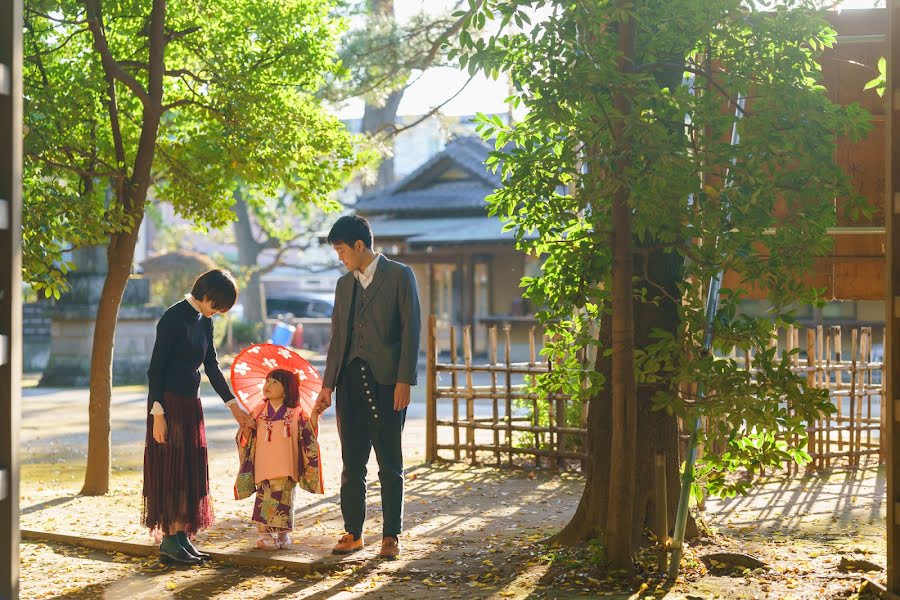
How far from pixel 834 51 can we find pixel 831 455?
433cm

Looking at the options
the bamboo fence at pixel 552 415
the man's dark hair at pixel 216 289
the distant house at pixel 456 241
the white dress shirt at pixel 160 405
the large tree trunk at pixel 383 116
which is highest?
the large tree trunk at pixel 383 116

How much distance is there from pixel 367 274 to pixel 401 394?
69 cm

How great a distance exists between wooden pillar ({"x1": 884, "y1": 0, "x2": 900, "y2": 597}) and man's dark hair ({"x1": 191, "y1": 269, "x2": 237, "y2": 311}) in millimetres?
3217

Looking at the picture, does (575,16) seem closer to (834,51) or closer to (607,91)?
(607,91)

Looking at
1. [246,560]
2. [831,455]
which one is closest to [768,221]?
[246,560]

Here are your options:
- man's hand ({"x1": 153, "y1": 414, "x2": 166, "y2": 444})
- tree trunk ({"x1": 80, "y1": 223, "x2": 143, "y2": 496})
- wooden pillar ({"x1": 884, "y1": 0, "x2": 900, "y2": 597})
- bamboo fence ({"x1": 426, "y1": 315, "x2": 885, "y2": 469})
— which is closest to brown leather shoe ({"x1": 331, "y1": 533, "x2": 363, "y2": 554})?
man's hand ({"x1": 153, "y1": 414, "x2": 166, "y2": 444})

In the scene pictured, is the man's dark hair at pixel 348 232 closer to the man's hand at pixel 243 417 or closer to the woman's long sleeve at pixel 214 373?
the woman's long sleeve at pixel 214 373

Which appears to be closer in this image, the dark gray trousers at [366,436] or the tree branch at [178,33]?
the dark gray trousers at [366,436]

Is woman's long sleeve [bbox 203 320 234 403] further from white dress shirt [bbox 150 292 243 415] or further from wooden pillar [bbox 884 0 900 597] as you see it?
wooden pillar [bbox 884 0 900 597]

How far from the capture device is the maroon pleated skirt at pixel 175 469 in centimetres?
598

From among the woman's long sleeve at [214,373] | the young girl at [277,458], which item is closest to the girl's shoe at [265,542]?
the young girl at [277,458]

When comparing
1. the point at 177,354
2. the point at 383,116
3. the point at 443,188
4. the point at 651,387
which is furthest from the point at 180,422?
the point at 383,116

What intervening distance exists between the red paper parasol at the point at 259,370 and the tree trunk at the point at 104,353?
8.12 ft

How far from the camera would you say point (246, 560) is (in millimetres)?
6102
